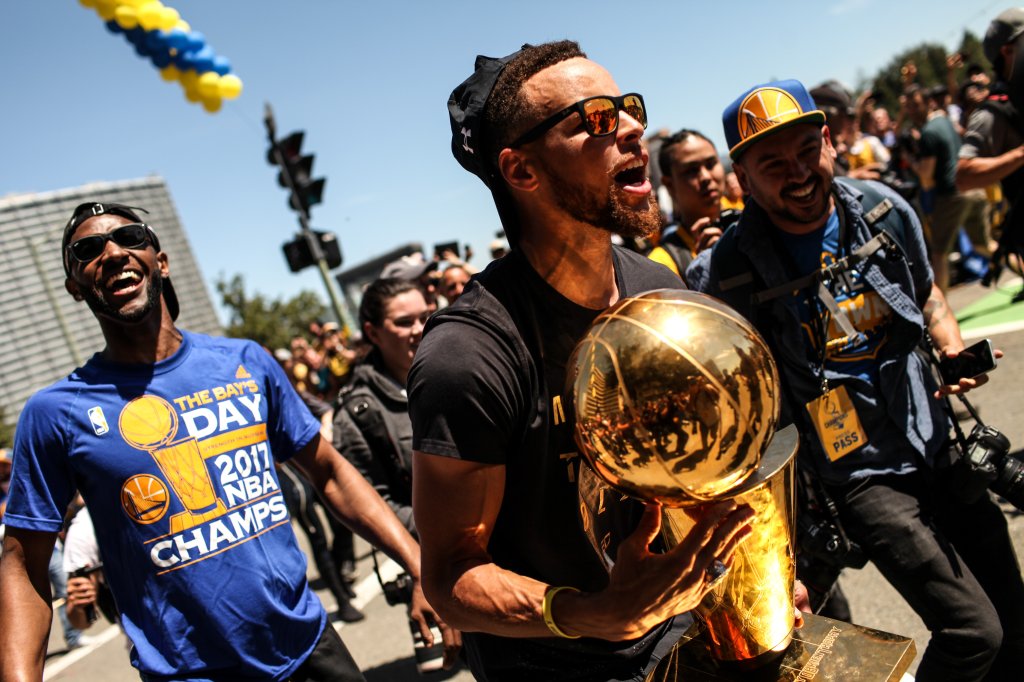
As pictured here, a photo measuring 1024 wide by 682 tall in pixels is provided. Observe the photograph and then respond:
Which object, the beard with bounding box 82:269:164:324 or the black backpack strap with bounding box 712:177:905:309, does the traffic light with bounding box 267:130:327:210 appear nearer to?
the beard with bounding box 82:269:164:324

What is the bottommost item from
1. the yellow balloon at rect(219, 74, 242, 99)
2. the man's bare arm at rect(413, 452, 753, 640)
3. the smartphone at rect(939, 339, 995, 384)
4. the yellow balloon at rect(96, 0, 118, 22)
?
the smartphone at rect(939, 339, 995, 384)

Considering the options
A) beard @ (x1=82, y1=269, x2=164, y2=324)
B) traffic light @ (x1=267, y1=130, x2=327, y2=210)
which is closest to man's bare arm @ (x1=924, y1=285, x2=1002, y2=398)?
beard @ (x1=82, y1=269, x2=164, y2=324)

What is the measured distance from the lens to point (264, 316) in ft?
141

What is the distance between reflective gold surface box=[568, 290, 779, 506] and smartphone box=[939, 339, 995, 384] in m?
1.65

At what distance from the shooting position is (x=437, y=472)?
1632 millimetres

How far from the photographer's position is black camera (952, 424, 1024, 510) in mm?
2568

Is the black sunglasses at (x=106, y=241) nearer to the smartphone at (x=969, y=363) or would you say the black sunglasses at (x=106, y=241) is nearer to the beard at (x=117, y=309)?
the beard at (x=117, y=309)

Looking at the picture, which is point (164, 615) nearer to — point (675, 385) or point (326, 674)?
point (326, 674)

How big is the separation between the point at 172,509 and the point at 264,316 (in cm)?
4226

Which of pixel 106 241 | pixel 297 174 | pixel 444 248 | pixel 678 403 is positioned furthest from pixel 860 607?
pixel 297 174

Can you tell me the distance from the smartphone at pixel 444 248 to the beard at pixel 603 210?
743 centimetres

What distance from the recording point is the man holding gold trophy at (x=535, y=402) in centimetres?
158

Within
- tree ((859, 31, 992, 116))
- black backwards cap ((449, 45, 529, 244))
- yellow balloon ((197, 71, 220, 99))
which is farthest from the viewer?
tree ((859, 31, 992, 116))

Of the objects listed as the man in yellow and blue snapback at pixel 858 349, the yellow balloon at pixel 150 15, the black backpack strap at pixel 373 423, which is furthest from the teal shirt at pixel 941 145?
the yellow balloon at pixel 150 15
